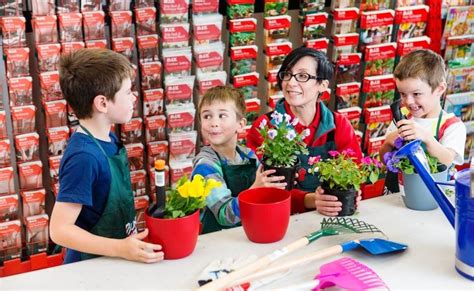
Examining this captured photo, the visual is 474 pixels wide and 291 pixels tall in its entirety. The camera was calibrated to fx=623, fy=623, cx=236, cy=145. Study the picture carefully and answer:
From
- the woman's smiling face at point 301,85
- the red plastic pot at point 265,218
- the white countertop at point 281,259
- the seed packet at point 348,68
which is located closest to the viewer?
the white countertop at point 281,259

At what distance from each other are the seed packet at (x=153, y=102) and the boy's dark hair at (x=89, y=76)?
1.32m

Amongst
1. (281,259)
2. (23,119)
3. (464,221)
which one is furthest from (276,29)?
(464,221)

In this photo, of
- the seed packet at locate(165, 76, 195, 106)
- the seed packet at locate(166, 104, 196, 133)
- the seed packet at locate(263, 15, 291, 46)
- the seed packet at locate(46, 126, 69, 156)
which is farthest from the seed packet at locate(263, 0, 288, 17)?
the seed packet at locate(46, 126, 69, 156)

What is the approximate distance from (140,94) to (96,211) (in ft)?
5.03

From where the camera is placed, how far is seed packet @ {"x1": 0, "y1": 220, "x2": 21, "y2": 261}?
3322 millimetres

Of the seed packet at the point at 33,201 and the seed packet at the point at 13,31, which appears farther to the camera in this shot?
the seed packet at the point at 33,201

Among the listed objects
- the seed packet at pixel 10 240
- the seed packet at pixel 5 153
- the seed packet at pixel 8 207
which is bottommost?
the seed packet at pixel 10 240

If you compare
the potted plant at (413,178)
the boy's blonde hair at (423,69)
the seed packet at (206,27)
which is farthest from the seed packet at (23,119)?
the potted plant at (413,178)

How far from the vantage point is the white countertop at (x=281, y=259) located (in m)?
1.66

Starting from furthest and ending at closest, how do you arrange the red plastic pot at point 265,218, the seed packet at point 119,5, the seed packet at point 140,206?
the seed packet at point 140,206 < the seed packet at point 119,5 < the red plastic pot at point 265,218

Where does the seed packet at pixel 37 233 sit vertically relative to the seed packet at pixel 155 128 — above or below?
below

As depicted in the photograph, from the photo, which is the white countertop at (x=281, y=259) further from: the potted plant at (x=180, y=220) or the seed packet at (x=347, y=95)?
the seed packet at (x=347, y=95)

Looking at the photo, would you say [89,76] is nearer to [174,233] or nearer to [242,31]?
[174,233]

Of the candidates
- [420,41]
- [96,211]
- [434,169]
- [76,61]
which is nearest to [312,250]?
[434,169]
